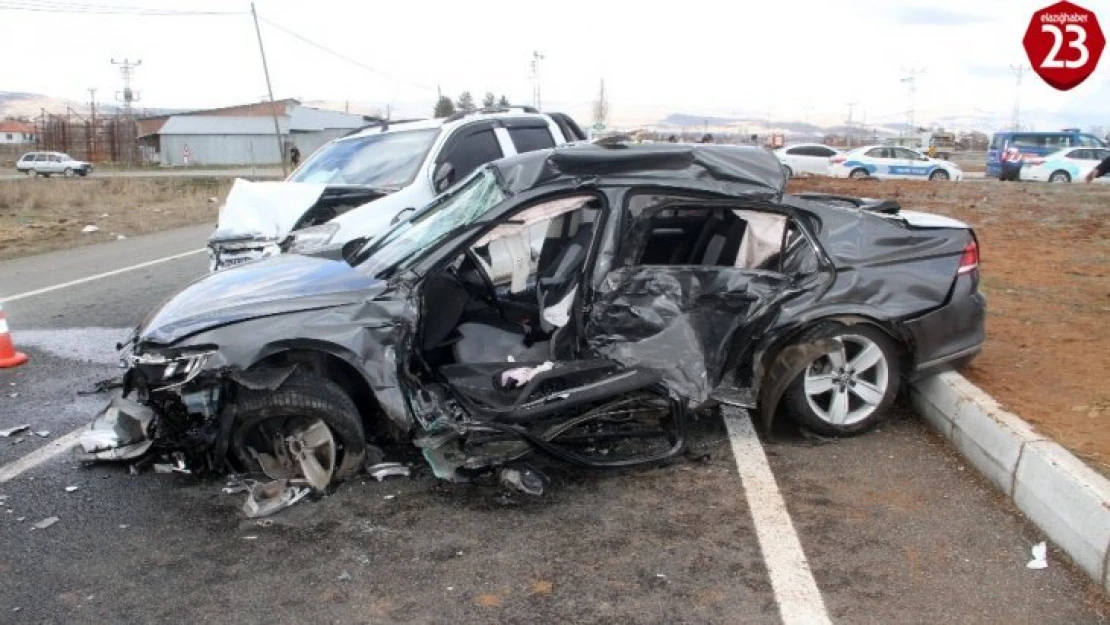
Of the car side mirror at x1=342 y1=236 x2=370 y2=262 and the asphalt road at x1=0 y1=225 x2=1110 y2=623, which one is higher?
the car side mirror at x1=342 y1=236 x2=370 y2=262

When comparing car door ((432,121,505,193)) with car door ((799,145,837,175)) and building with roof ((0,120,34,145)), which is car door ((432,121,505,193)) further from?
building with roof ((0,120,34,145))

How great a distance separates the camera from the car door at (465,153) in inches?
315

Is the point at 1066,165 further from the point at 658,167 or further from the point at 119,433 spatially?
the point at 119,433

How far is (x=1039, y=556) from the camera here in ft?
11.5

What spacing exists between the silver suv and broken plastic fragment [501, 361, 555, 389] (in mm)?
53095

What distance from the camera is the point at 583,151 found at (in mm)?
4672

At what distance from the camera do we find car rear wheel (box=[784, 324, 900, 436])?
4.73 meters

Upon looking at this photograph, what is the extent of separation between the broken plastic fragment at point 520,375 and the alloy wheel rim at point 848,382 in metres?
1.49

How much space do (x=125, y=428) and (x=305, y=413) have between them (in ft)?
3.68

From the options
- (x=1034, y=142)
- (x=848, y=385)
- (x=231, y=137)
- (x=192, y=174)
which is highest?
(x=1034, y=142)

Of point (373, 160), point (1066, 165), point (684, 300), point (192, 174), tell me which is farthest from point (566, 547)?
point (192, 174)

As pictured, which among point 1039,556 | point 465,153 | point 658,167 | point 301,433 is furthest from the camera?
point 465,153

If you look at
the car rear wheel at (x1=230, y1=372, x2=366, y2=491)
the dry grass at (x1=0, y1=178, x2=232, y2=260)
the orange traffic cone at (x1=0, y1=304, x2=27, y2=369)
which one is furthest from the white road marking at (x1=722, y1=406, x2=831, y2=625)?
the dry grass at (x1=0, y1=178, x2=232, y2=260)

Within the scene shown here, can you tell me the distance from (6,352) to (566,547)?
5284 millimetres
